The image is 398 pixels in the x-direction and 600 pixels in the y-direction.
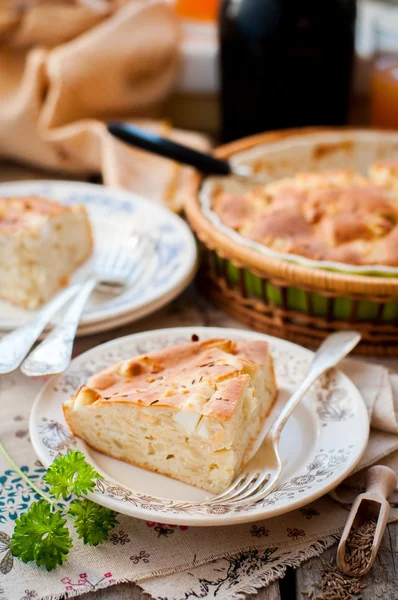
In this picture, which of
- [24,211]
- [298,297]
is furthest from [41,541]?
[24,211]

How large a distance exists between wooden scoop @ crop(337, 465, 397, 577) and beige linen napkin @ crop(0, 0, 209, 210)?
1.63m

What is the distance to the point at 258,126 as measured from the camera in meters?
3.02

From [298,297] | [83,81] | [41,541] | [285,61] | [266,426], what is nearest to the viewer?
[41,541]

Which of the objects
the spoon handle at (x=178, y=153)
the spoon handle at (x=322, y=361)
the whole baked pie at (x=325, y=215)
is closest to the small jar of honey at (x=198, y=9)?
the spoon handle at (x=178, y=153)

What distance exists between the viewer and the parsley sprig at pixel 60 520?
4.32 ft

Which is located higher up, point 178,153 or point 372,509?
point 178,153

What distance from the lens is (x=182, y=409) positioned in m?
1.38

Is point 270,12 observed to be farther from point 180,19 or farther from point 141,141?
point 180,19

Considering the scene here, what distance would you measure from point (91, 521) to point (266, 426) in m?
0.43

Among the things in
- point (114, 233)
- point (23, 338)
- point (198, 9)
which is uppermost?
point (198, 9)

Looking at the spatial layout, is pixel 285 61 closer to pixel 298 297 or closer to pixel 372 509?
pixel 298 297

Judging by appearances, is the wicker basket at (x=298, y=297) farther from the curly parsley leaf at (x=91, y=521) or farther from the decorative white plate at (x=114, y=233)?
the curly parsley leaf at (x=91, y=521)

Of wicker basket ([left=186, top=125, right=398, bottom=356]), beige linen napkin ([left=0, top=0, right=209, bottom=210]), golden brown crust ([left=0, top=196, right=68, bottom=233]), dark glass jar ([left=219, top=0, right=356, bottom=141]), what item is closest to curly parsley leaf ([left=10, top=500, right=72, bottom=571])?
wicker basket ([left=186, top=125, right=398, bottom=356])

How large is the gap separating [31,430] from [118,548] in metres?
0.31
